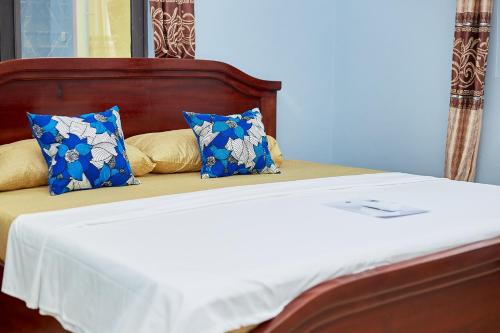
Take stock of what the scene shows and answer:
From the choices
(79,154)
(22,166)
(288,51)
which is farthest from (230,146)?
(288,51)

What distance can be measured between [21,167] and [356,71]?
2468 mm

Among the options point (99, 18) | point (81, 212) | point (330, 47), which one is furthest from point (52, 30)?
point (330, 47)

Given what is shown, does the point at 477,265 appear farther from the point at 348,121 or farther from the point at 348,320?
→ the point at 348,121

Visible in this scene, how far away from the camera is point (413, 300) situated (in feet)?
6.14

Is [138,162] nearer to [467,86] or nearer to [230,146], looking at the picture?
[230,146]

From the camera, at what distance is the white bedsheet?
1533 mm

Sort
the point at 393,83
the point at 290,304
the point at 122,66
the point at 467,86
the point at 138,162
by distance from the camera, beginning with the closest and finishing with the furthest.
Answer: the point at 290,304 < the point at 138,162 < the point at 122,66 < the point at 467,86 < the point at 393,83

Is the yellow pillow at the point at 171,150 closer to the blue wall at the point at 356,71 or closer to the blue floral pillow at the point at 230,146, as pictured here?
the blue floral pillow at the point at 230,146

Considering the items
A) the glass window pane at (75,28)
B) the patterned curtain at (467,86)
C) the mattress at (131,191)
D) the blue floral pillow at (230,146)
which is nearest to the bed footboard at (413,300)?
the mattress at (131,191)

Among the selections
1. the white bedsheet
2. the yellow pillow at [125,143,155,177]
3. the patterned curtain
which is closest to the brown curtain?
the yellow pillow at [125,143,155,177]

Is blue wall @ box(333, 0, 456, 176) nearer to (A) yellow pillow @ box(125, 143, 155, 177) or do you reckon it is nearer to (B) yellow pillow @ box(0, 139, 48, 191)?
(A) yellow pillow @ box(125, 143, 155, 177)

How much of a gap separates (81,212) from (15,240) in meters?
0.22

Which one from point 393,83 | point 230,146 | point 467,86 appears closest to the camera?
point 230,146

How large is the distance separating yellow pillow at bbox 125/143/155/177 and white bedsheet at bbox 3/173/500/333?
1.84 ft
